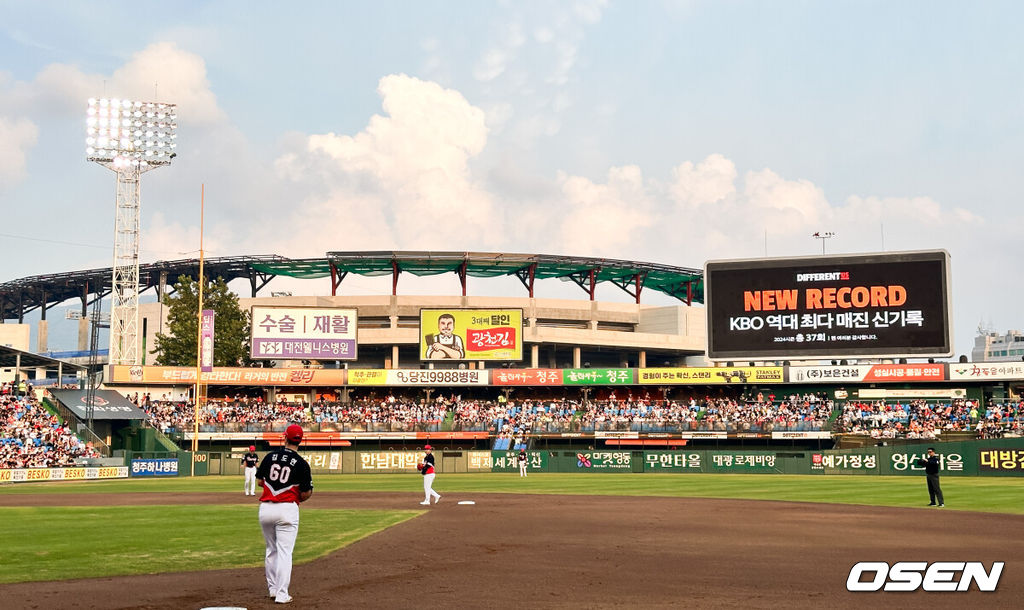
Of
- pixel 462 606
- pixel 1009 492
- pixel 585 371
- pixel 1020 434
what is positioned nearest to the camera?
pixel 462 606

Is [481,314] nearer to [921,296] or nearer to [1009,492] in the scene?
[921,296]

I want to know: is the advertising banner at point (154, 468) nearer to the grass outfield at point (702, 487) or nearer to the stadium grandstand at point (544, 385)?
the grass outfield at point (702, 487)

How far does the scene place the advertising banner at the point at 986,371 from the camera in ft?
212

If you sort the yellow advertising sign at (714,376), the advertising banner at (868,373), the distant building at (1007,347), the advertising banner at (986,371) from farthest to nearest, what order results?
1. the distant building at (1007,347)
2. the yellow advertising sign at (714,376)
3. the advertising banner at (868,373)
4. the advertising banner at (986,371)

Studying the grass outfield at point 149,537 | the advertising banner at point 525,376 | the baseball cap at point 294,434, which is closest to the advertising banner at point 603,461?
the advertising banner at point 525,376

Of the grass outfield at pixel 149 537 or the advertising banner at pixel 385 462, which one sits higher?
the grass outfield at pixel 149 537

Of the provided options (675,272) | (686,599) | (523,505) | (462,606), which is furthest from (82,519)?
(675,272)

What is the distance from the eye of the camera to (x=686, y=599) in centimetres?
1177

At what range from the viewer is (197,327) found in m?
81.8

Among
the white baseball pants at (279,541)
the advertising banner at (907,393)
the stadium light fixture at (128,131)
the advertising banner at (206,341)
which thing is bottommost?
the white baseball pants at (279,541)

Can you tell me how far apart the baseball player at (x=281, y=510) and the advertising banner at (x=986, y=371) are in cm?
6458

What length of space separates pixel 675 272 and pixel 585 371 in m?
19.0

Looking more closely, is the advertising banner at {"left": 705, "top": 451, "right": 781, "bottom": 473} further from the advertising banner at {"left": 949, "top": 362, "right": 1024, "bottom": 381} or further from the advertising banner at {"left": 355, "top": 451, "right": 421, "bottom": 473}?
the advertising banner at {"left": 949, "top": 362, "right": 1024, "bottom": 381}

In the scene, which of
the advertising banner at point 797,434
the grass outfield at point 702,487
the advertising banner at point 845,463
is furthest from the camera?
the advertising banner at point 797,434
